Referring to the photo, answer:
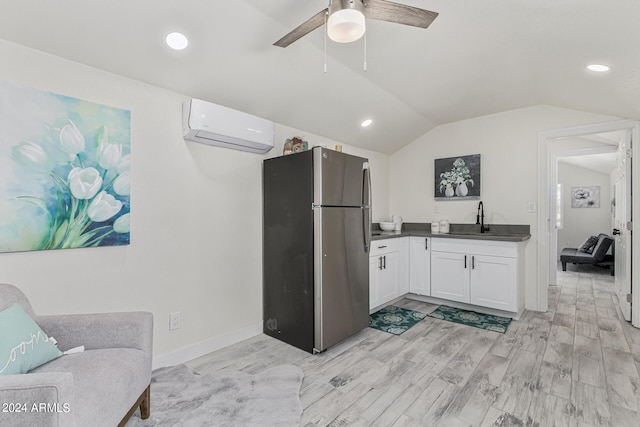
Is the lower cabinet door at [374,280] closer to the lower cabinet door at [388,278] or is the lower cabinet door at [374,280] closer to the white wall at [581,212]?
the lower cabinet door at [388,278]

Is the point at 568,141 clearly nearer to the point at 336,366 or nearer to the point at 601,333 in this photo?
the point at 601,333

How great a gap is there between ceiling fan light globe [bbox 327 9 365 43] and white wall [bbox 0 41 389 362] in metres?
1.52

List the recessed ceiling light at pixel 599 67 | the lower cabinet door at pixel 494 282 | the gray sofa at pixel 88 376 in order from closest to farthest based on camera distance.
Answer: the gray sofa at pixel 88 376 < the recessed ceiling light at pixel 599 67 < the lower cabinet door at pixel 494 282

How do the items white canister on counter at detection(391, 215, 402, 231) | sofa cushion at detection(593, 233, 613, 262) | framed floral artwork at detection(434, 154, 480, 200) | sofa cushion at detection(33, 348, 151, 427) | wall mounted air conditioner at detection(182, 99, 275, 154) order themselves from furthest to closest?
sofa cushion at detection(593, 233, 613, 262), white canister on counter at detection(391, 215, 402, 231), framed floral artwork at detection(434, 154, 480, 200), wall mounted air conditioner at detection(182, 99, 275, 154), sofa cushion at detection(33, 348, 151, 427)

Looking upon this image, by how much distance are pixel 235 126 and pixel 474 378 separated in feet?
8.68

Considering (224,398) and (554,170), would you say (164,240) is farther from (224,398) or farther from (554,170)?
(554,170)

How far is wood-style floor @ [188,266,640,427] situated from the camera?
5.82 feet

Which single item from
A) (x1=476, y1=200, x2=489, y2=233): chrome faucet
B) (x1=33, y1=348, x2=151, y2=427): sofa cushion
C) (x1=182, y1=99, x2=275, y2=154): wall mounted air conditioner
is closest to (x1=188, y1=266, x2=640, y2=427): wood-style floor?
(x1=33, y1=348, x2=151, y2=427): sofa cushion

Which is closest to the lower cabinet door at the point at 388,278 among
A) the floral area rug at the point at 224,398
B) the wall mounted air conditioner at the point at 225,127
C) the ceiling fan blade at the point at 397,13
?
the floral area rug at the point at 224,398

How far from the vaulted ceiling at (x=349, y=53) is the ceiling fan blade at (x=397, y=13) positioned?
0.52 metres

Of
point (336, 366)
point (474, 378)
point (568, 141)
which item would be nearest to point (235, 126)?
point (336, 366)

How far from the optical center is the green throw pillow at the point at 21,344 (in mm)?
1221

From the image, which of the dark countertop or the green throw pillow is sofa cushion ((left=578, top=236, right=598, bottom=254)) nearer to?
the dark countertop

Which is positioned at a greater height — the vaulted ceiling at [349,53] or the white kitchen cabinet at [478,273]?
the vaulted ceiling at [349,53]
